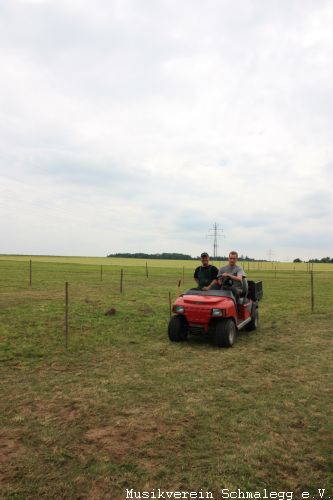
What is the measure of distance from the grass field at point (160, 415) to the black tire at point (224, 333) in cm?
27

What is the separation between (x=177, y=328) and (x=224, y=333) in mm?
1078

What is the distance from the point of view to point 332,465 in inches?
134

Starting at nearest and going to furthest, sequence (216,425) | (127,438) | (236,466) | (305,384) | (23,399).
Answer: (236,466) < (127,438) < (216,425) < (23,399) < (305,384)

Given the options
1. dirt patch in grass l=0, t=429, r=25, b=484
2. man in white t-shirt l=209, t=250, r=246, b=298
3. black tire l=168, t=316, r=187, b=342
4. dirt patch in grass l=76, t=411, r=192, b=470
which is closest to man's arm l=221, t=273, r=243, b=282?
man in white t-shirt l=209, t=250, r=246, b=298

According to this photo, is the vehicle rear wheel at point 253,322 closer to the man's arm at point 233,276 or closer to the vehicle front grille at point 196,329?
the man's arm at point 233,276

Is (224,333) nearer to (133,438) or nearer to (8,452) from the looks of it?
(133,438)

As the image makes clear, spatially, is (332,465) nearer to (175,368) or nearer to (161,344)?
(175,368)

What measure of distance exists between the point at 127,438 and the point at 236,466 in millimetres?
1208

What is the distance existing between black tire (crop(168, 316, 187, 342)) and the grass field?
0.82 ft

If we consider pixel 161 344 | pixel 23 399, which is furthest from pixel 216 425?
pixel 161 344

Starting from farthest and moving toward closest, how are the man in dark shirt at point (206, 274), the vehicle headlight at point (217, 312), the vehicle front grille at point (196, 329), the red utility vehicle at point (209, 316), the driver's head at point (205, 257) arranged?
1. the man in dark shirt at point (206, 274)
2. the driver's head at point (205, 257)
3. the vehicle front grille at point (196, 329)
4. the red utility vehicle at point (209, 316)
5. the vehicle headlight at point (217, 312)

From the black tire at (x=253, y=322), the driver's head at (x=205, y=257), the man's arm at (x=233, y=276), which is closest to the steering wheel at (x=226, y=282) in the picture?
the man's arm at (x=233, y=276)

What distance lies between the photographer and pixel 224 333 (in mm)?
7766

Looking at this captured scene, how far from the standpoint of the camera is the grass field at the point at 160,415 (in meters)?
3.22
